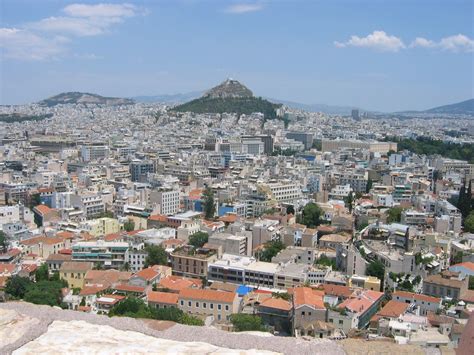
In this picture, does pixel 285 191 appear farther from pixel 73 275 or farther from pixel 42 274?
pixel 42 274

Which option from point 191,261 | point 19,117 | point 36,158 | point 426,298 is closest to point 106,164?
point 36,158

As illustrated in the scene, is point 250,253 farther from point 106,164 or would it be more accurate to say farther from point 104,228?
point 106,164

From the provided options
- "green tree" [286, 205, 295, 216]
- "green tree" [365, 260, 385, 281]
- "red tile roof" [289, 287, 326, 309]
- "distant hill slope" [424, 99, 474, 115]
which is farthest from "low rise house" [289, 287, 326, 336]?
"distant hill slope" [424, 99, 474, 115]

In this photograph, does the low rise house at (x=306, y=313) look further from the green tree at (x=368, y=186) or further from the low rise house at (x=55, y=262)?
the green tree at (x=368, y=186)

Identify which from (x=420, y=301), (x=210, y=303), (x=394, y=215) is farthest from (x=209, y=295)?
(x=394, y=215)

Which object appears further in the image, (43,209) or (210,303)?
(43,209)

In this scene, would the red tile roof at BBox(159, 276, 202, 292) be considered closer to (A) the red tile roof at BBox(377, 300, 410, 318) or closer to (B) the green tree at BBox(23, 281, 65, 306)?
(B) the green tree at BBox(23, 281, 65, 306)
